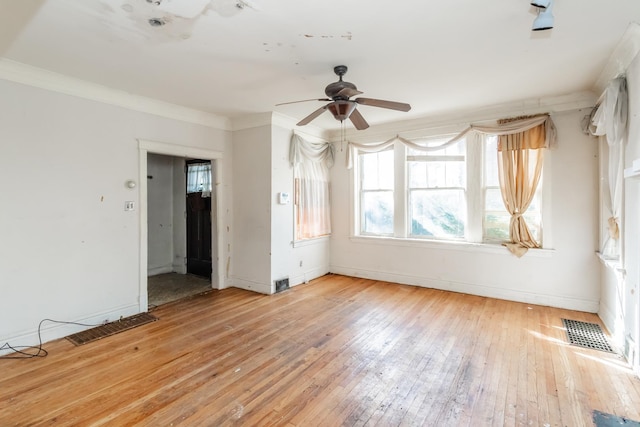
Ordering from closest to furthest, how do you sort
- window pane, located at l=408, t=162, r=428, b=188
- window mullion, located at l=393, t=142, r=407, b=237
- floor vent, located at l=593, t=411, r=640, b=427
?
floor vent, located at l=593, t=411, r=640, b=427 < window pane, located at l=408, t=162, r=428, b=188 < window mullion, located at l=393, t=142, r=407, b=237

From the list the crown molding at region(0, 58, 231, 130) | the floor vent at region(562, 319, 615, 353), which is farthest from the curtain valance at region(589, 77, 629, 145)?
the crown molding at region(0, 58, 231, 130)

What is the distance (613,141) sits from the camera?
288cm

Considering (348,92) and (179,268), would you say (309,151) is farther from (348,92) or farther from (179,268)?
(179,268)

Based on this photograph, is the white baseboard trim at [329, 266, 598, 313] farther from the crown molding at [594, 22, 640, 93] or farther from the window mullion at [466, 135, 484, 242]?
the crown molding at [594, 22, 640, 93]

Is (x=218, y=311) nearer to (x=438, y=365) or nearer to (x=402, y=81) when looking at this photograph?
(x=438, y=365)

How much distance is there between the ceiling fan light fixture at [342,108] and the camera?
2943 millimetres

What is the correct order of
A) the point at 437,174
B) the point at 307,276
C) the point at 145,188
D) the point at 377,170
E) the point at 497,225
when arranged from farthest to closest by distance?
1. the point at 377,170
2. the point at 307,276
3. the point at 437,174
4. the point at 497,225
5. the point at 145,188

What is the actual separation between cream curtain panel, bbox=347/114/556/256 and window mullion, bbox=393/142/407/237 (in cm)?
129

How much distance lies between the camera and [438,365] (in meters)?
2.65

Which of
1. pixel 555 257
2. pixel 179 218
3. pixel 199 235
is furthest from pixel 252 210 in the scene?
pixel 555 257

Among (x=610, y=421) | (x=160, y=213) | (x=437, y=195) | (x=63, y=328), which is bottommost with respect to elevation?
(x=610, y=421)

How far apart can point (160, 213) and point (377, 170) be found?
4.26 metres

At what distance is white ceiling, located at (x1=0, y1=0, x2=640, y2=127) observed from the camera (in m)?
2.10

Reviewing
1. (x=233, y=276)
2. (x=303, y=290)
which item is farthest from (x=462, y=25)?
(x=233, y=276)
